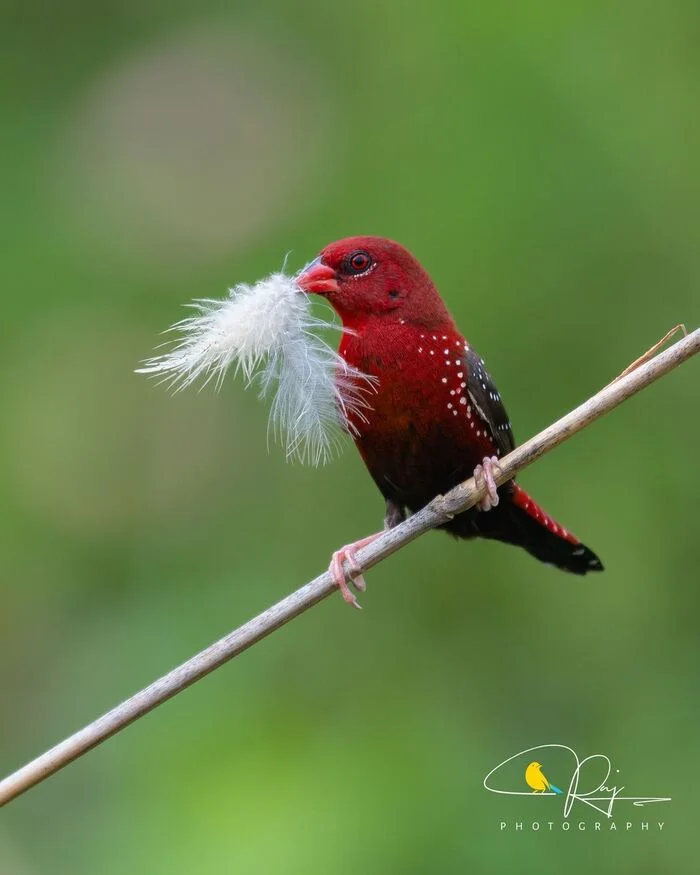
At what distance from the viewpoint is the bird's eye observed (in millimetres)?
3561

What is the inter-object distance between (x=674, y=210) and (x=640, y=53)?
750mm

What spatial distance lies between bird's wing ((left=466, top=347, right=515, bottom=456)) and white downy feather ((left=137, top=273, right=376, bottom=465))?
0.38m

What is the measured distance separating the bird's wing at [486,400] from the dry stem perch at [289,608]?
568 mm

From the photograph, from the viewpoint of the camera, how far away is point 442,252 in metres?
4.99

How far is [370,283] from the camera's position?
354cm

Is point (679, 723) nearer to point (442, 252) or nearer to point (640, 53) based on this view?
point (442, 252)

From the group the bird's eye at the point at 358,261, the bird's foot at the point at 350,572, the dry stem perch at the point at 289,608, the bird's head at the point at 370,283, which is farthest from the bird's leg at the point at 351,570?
the bird's eye at the point at 358,261

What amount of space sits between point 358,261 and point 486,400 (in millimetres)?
564

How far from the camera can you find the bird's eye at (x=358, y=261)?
3.56 metres

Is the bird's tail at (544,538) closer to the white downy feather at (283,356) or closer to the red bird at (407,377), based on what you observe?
the red bird at (407,377)
